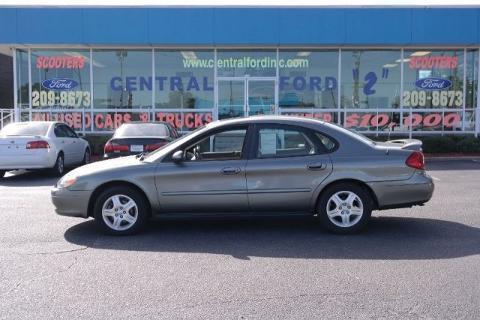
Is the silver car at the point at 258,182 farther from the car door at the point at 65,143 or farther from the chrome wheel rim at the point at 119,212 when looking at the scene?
the car door at the point at 65,143

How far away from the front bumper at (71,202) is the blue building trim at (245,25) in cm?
1159

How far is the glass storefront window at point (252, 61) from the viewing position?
61.9 ft

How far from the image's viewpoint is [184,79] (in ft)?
62.6

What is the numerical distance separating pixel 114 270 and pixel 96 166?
2.07 meters

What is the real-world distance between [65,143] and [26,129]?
102cm

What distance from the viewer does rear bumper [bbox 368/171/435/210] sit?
684cm

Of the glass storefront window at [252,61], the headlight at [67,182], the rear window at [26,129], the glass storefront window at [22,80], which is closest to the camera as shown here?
the headlight at [67,182]

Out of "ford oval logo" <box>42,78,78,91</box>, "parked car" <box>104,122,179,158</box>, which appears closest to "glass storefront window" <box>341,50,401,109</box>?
"parked car" <box>104,122,179,158</box>

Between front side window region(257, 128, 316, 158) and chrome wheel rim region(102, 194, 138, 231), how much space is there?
175 cm

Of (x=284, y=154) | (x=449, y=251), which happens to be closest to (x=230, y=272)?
(x=284, y=154)

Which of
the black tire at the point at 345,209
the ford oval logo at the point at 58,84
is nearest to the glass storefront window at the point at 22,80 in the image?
the ford oval logo at the point at 58,84

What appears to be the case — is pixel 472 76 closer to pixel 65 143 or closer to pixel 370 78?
pixel 370 78

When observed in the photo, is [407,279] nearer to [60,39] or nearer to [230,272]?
[230,272]

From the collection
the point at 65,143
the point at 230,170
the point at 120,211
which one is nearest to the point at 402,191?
the point at 230,170
